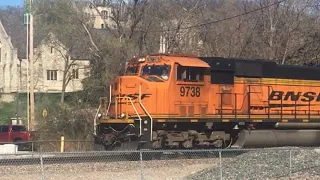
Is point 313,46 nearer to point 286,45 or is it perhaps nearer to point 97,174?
point 286,45

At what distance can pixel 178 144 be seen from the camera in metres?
21.1

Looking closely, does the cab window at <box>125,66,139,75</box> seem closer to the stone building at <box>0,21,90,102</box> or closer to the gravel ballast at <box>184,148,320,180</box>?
the gravel ballast at <box>184,148,320,180</box>

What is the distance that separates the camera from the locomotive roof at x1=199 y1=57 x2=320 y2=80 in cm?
2227

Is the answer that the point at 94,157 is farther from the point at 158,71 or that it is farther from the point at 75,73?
the point at 75,73

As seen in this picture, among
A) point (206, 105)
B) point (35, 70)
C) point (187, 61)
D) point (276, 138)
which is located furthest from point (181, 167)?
point (35, 70)

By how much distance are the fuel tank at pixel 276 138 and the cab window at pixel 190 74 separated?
303 centimetres

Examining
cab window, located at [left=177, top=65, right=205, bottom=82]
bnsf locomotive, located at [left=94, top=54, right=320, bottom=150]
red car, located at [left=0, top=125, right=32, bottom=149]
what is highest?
cab window, located at [left=177, top=65, right=205, bottom=82]

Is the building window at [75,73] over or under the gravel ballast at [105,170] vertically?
over

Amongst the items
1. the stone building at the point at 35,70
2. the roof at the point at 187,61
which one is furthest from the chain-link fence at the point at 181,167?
the stone building at the point at 35,70

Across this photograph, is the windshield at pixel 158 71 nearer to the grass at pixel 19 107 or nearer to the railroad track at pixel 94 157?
the railroad track at pixel 94 157

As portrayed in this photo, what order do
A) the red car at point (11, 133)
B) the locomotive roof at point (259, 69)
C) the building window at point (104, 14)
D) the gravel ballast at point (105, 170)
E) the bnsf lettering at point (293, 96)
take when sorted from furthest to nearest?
the building window at point (104, 14), the red car at point (11, 133), the bnsf lettering at point (293, 96), the locomotive roof at point (259, 69), the gravel ballast at point (105, 170)

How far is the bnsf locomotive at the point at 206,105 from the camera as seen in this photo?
20.5 metres

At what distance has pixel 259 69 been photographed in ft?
A: 76.5

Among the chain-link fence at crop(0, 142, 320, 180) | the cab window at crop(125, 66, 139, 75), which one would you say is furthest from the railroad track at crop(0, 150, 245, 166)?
the cab window at crop(125, 66, 139, 75)
